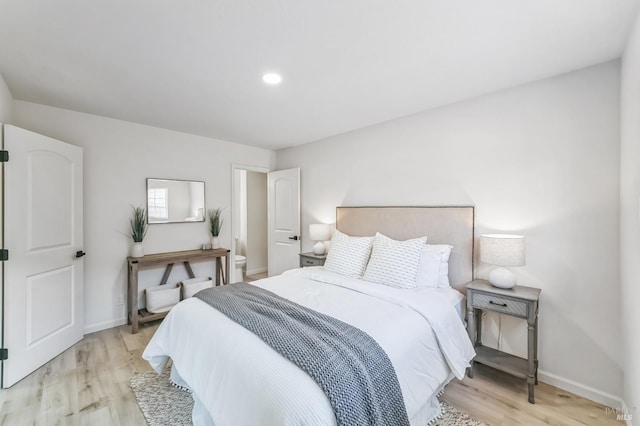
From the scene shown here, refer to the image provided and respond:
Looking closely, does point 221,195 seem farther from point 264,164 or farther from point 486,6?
point 486,6

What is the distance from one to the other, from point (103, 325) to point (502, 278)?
164 inches

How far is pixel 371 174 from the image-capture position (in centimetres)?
345

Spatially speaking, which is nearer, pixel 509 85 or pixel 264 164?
pixel 509 85

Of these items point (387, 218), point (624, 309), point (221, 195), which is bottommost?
point (624, 309)

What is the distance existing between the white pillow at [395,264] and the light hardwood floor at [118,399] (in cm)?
89

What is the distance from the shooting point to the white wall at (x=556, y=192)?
77.6 inches

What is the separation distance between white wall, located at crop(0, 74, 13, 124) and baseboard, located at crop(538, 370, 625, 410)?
4.91 metres

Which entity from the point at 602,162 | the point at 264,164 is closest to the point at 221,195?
Result: the point at 264,164

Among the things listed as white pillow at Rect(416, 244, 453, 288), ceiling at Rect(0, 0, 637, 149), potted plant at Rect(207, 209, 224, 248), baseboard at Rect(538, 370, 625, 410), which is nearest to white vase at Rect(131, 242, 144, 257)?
potted plant at Rect(207, 209, 224, 248)

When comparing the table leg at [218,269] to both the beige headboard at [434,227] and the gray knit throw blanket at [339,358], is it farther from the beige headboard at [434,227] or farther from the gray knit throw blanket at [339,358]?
the gray knit throw blanket at [339,358]

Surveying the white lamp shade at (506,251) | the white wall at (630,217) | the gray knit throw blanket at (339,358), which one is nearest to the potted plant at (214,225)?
the gray knit throw blanket at (339,358)

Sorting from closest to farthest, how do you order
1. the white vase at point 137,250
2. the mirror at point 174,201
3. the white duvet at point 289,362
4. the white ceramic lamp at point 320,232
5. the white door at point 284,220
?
the white duvet at point 289,362 < the white vase at point 137,250 < the mirror at point 174,201 < the white ceramic lamp at point 320,232 < the white door at point 284,220

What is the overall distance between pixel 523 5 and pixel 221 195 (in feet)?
12.6

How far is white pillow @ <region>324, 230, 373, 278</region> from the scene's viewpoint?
9.06 feet
